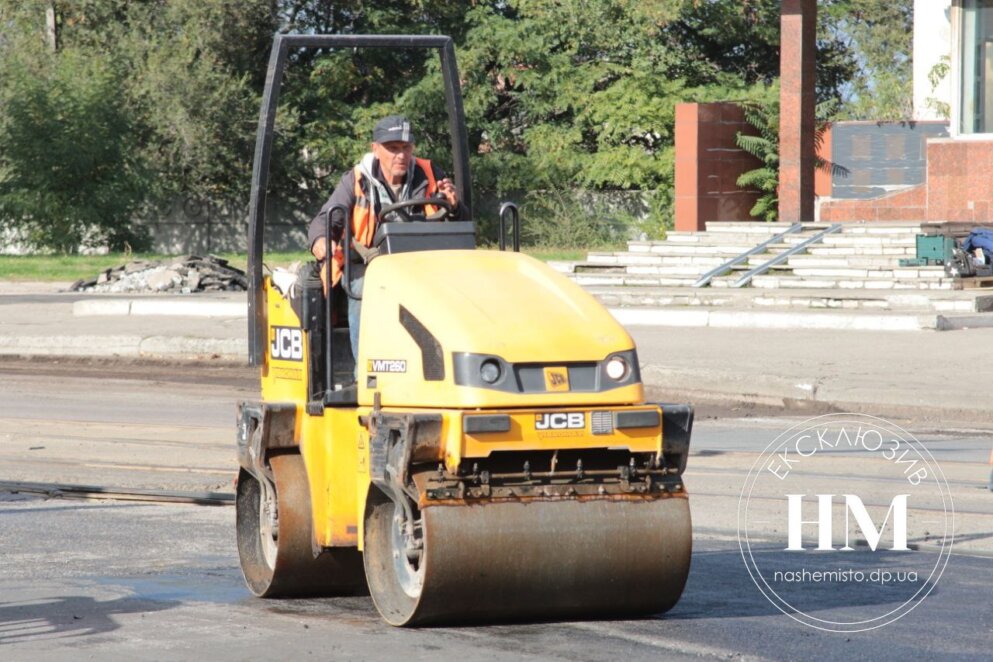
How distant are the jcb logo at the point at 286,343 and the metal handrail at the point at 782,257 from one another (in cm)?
1708

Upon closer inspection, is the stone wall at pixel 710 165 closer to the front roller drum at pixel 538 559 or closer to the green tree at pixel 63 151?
the green tree at pixel 63 151

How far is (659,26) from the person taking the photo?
44.0 m

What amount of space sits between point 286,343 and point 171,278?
21.7 metres

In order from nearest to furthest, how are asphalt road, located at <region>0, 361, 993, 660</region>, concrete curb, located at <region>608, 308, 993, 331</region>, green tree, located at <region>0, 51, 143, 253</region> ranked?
asphalt road, located at <region>0, 361, 993, 660</region> → concrete curb, located at <region>608, 308, 993, 331</region> → green tree, located at <region>0, 51, 143, 253</region>

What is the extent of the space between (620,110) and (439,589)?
3852 cm

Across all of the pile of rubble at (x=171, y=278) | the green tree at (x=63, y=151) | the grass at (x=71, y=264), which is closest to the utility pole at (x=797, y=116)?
the grass at (x=71, y=264)

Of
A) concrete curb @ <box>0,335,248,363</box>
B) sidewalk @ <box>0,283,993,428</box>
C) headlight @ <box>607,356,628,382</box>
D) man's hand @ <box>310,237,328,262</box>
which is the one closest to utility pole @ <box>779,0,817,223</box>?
sidewalk @ <box>0,283,993,428</box>

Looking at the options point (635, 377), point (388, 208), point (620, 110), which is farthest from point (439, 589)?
point (620, 110)

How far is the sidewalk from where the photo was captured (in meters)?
13.7

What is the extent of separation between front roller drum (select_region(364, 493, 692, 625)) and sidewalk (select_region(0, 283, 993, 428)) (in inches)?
282

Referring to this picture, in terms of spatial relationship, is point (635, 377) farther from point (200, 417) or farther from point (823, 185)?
point (823, 185)

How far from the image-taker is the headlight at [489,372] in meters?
5.86

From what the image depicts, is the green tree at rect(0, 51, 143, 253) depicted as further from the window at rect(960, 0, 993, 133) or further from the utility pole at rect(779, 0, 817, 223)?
the window at rect(960, 0, 993, 133)

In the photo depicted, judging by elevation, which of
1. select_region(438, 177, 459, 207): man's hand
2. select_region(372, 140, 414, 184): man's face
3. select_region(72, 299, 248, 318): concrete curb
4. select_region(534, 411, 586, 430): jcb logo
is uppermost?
select_region(372, 140, 414, 184): man's face
